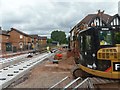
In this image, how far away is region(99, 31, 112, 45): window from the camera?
844cm

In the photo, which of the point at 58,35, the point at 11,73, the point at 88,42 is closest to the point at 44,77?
the point at 11,73

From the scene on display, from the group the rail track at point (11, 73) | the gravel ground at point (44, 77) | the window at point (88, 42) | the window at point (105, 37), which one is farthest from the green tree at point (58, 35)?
the window at point (105, 37)

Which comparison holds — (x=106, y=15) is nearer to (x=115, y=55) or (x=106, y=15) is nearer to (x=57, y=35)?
(x=115, y=55)

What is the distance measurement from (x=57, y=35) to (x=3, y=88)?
103350mm

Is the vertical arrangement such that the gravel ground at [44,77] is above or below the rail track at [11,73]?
below

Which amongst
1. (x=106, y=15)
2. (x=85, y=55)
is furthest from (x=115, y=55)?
(x=106, y=15)

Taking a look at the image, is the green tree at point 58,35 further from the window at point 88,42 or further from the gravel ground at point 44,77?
the window at point 88,42

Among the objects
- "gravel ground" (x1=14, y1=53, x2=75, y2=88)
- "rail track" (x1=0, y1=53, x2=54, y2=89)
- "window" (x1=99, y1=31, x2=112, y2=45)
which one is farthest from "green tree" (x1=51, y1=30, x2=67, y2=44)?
"window" (x1=99, y1=31, x2=112, y2=45)

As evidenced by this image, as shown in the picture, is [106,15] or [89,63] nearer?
[89,63]

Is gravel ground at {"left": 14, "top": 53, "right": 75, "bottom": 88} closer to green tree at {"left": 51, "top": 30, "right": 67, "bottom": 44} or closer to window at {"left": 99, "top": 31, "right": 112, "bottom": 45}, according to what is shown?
window at {"left": 99, "top": 31, "right": 112, "bottom": 45}

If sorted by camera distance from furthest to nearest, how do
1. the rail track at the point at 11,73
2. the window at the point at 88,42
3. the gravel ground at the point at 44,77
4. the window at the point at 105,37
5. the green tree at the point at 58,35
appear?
the green tree at the point at 58,35 → the rail track at the point at 11,73 → the gravel ground at the point at 44,77 → the window at the point at 88,42 → the window at the point at 105,37

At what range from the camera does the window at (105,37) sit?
844 centimetres

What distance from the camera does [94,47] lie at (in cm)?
851

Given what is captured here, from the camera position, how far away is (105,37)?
28.2 feet
